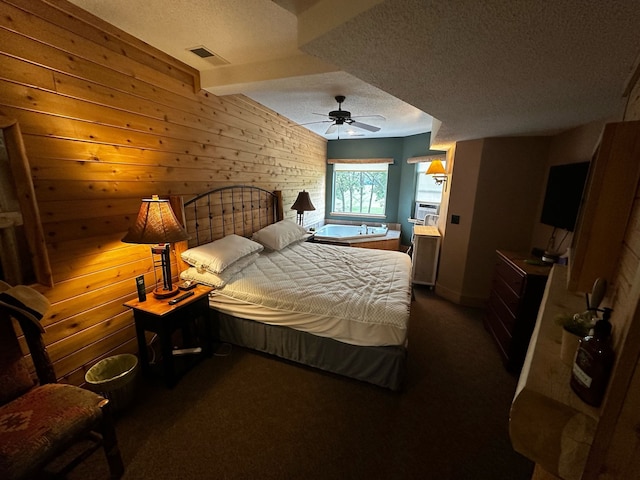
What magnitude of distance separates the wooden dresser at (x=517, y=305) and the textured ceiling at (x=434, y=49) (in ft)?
4.06

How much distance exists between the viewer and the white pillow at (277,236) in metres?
3.18

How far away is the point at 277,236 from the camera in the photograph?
322 centimetres

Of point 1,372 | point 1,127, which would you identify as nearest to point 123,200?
point 1,127

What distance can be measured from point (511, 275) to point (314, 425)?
2.12 m

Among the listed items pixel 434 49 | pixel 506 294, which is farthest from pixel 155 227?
pixel 506 294

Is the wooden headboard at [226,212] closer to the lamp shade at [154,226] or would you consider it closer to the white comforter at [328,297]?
the lamp shade at [154,226]

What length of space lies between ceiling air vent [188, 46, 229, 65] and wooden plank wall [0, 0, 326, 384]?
0.26 metres

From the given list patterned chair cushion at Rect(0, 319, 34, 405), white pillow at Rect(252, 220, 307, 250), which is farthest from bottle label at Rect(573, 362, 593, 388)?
white pillow at Rect(252, 220, 307, 250)

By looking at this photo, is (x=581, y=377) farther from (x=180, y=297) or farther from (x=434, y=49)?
(x=180, y=297)

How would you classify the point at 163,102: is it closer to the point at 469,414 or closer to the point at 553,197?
the point at 469,414

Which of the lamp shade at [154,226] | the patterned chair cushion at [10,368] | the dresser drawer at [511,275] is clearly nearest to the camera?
the patterned chair cushion at [10,368]

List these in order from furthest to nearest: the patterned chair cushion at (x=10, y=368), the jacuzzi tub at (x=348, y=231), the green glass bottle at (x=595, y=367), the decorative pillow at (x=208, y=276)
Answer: the jacuzzi tub at (x=348, y=231), the decorative pillow at (x=208, y=276), the patterned chair cushion at (x=10, y=368), the green glass bottle at (x=595, y=367)

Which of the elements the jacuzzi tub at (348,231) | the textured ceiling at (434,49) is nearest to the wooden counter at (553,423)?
the textured ceiling at (434,49)

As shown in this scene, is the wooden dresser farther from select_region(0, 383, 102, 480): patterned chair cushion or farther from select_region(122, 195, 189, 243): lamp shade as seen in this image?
select_region(0, 383, 102, 480): patterned chair cushion
